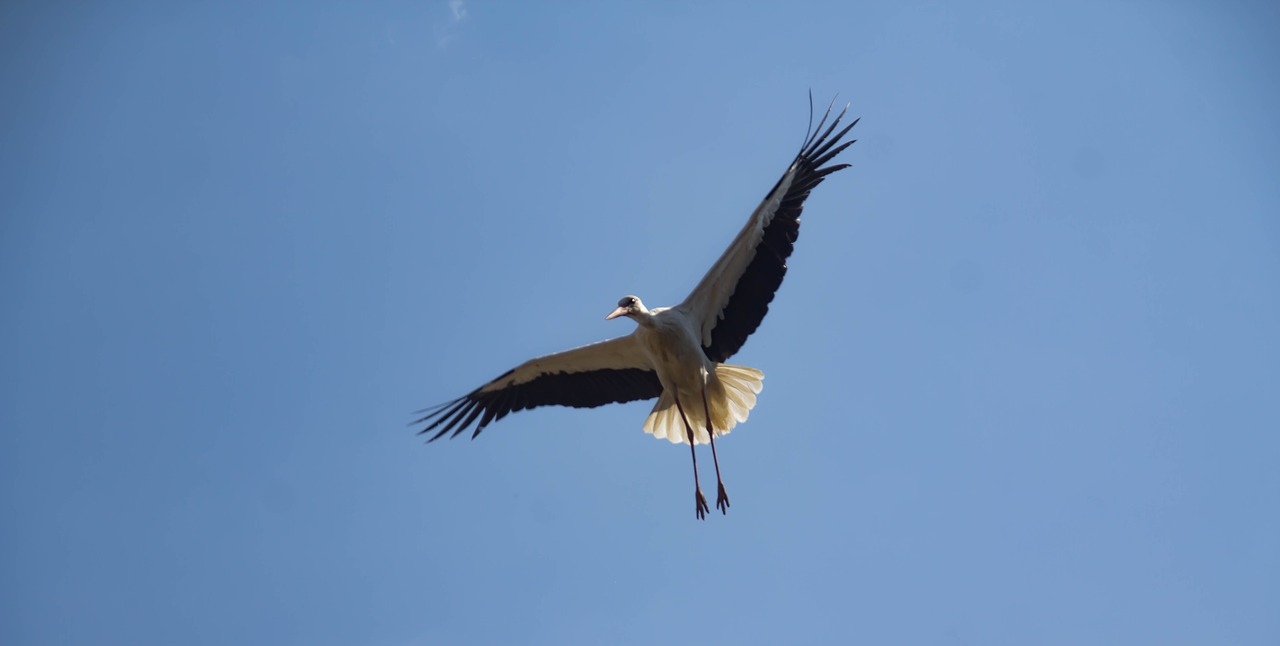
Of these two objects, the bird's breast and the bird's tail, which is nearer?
the bird's breast

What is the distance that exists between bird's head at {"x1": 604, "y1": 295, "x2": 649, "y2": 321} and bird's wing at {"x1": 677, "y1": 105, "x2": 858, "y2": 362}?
12.3 inches

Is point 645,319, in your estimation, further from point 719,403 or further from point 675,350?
point 719,403

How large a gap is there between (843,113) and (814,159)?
0.36m

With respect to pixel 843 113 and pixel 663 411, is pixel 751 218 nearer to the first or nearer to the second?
pixel 843 113

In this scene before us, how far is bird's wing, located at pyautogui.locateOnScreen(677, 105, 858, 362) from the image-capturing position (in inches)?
322

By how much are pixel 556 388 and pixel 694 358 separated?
4.61 feet

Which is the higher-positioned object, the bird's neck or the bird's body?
the bird's neck

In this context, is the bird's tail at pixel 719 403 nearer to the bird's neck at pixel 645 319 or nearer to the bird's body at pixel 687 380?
the bird's body at pixel 687 380

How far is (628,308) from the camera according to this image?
856 cm

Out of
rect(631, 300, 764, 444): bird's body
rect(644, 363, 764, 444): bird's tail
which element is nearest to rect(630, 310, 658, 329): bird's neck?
rect(631, 300, 764, 444): bird's body

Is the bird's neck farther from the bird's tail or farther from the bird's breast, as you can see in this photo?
the bird's tail

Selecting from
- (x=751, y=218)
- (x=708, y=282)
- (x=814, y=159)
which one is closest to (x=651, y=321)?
(x=708, y=282)

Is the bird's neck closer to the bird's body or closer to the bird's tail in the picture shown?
the bird's body

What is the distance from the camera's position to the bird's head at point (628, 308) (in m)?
8.52
